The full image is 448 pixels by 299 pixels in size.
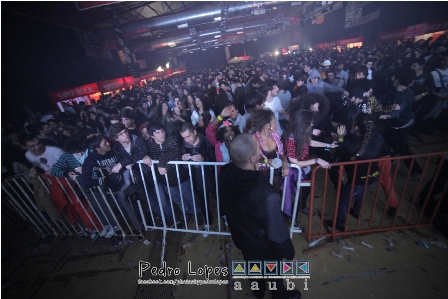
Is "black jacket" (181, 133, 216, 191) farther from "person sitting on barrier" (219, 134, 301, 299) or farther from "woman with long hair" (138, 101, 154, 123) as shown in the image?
"woman with long hair" (138, 101, 154, 123)

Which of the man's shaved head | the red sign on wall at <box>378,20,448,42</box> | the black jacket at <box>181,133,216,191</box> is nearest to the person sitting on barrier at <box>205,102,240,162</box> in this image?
the black jacket at <box>181,133,216,191</box>

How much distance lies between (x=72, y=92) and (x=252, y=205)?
43.9ft

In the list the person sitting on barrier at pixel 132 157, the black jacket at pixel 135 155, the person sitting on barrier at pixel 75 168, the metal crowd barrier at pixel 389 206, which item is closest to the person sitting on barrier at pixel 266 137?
the metal crowd barrier at pixel 389 206

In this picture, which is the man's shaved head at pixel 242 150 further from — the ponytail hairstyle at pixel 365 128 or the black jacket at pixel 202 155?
the ponytail hairstyle at pixel 365 128

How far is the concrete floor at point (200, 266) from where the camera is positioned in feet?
7.32

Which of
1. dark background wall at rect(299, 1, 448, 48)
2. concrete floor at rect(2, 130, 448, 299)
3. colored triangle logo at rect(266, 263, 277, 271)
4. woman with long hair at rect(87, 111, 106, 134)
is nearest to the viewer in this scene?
colored triangle logo at rect(266, 263, 277, 271)

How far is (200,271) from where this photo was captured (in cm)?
266

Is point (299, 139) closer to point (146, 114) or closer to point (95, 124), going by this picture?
point (146, 114)

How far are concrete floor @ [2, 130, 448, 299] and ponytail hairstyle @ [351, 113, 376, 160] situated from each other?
1.43 meters

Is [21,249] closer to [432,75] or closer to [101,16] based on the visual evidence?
[432,75]

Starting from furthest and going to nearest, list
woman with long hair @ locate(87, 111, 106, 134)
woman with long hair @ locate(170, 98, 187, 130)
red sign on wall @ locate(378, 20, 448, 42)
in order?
1. red sign on wall @ locate(378, 20, 448, 42)
2. woman with long hair @ locate(87, 111, 106, 134)
3. woman with long hair @ locate(170, 98, 187, 130)

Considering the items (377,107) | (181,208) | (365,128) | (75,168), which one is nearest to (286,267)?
(181,208)

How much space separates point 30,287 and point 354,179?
5.09 meters

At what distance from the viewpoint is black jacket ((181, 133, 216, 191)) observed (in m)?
2.91
